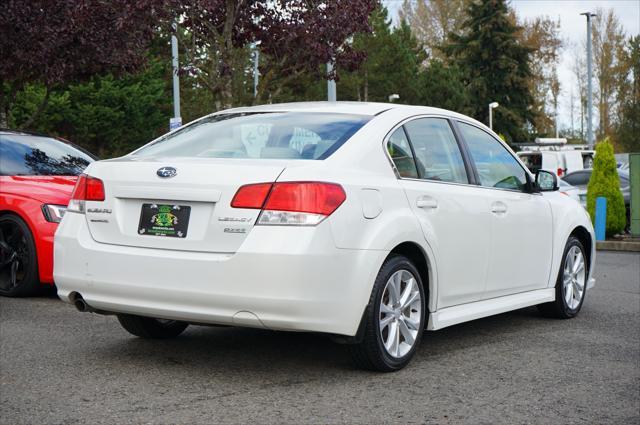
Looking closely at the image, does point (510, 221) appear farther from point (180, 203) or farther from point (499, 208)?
point (180, 203)

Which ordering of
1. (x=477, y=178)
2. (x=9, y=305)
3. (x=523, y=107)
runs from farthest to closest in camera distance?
(x=523, y=107) → (x=9, y=305) → (x=477, y=178)

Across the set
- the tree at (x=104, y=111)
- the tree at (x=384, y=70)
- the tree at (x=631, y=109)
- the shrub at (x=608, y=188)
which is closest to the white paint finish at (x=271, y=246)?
the shrub at (x=608, y=188)

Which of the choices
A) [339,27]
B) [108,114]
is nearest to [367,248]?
[339,27]

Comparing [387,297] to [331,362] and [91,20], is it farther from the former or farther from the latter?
[91,20]

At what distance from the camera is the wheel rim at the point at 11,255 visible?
8250 millimetres

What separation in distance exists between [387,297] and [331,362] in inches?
23.4

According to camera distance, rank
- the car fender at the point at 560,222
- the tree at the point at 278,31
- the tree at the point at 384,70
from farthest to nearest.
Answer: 1. the tree at the point at 384,70
2. the tree at the point at 278,31
3. the car fender at the point at 560,222

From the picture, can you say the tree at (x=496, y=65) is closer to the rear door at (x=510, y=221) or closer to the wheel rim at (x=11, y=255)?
the wheel rim at (x=11, y=255)

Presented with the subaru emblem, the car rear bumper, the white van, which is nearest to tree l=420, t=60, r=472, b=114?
the white van

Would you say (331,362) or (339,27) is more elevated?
(339,27)

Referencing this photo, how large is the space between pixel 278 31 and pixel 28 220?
8.24m

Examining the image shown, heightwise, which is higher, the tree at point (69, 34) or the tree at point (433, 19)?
the tree at point (433, 19)

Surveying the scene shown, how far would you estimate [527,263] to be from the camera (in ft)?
21.9

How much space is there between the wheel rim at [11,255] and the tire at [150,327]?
2529 mm
